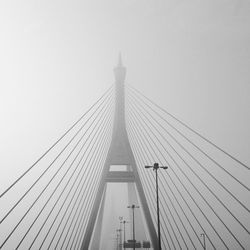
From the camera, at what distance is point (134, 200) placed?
1236 inches

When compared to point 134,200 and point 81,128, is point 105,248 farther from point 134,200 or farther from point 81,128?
point 81,128

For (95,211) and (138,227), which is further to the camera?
(138,227)

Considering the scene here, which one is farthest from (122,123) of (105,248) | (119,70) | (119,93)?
(105,248)

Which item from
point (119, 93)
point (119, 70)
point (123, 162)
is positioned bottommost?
point (123, 162)

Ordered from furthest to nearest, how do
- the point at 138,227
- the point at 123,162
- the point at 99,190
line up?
1. the point at 138,227
2. the point at 123,162
3. the point at 99,190

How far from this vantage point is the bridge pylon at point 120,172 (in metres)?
27.3

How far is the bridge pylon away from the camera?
27.3 meters

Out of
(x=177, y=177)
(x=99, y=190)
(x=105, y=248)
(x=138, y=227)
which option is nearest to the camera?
(x=177, y=177)

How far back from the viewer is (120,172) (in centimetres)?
3073

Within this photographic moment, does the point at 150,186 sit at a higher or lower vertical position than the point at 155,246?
higher

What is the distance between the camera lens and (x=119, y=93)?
34.2m

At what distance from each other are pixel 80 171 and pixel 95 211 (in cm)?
445

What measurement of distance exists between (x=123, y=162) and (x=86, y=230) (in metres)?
7.77

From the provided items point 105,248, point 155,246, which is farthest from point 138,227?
point 105,248
